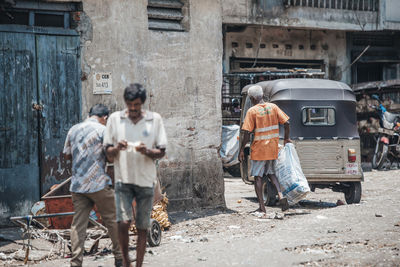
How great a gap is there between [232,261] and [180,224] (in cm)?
258

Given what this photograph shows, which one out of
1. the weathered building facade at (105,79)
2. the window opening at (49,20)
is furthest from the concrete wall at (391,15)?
the window opening at (49,20)

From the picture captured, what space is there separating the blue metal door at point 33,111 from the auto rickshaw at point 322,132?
3691 mm

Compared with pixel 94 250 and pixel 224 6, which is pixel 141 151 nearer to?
pixel 94 250

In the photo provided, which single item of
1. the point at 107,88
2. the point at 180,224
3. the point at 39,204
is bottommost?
the point at 180,224

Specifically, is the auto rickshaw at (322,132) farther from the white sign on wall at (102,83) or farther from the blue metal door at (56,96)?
the blue metal door at (56,96)

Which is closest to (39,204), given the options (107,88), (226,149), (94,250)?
(94,250)

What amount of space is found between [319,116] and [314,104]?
0.29m

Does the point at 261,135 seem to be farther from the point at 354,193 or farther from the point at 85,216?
the point at 85,216

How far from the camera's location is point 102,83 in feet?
27.3

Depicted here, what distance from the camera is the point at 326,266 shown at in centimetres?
Result: 566

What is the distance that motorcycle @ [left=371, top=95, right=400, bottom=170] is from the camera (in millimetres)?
16281

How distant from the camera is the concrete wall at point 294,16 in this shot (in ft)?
57.9

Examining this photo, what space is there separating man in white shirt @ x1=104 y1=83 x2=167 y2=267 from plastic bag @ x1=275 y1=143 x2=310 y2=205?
4.08m

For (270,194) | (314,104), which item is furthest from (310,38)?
(270,194)
